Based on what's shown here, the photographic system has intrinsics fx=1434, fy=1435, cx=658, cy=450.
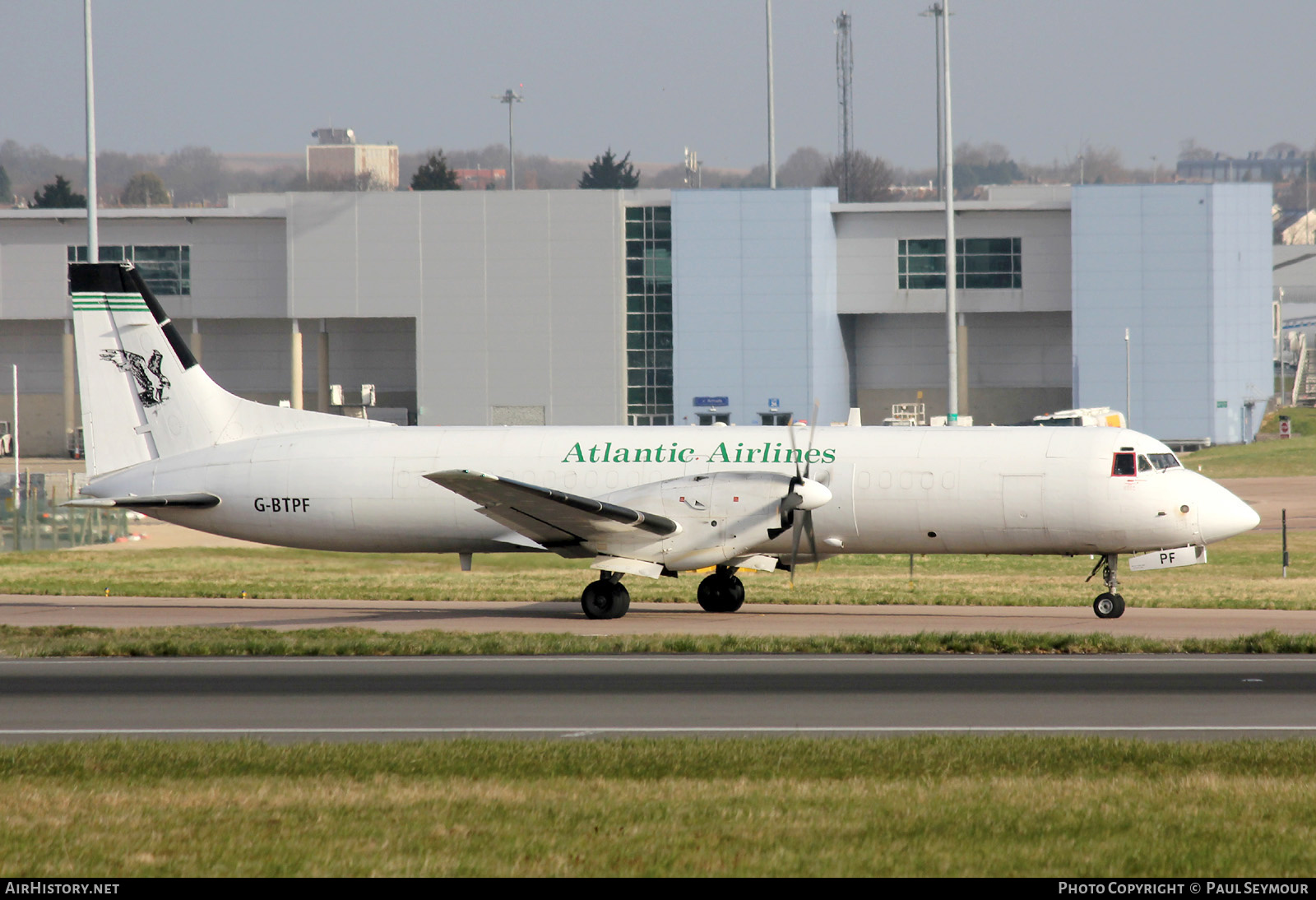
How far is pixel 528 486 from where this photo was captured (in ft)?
79.3

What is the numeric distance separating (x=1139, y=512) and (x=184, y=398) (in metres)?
18.3

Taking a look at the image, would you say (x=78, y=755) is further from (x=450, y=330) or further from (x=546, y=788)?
(x=450, y=330)

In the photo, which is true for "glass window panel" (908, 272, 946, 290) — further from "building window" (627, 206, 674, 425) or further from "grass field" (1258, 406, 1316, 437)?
"grass field" (1258, 406, 1316, 437)

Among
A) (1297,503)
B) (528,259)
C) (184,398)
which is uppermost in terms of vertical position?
(528,259)

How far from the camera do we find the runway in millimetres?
24047

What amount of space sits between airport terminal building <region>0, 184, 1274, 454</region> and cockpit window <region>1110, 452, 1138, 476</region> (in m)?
62.7

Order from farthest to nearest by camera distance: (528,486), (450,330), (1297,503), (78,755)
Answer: (450,330)
(1297,503)
(528,486)
(78,755)

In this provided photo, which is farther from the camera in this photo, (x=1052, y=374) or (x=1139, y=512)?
(x=1052, y=374)

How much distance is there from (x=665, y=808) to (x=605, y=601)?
15073 mm

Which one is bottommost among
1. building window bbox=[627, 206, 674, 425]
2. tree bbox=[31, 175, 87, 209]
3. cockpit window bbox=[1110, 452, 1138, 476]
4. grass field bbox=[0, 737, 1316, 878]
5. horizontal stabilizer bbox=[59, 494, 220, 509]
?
grass field bbox=[0, 737, 1316, 878]

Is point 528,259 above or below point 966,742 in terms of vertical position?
above

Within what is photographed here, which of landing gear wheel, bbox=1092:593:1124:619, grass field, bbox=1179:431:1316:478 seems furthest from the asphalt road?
grass field, bbox=1179:431:1316:478

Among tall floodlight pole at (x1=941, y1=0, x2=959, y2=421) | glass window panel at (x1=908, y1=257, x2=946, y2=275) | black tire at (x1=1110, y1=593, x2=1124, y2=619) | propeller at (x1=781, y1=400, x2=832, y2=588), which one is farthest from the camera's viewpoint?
glass window panel at (x1=908, y1=257, x2=946, y2=275)
